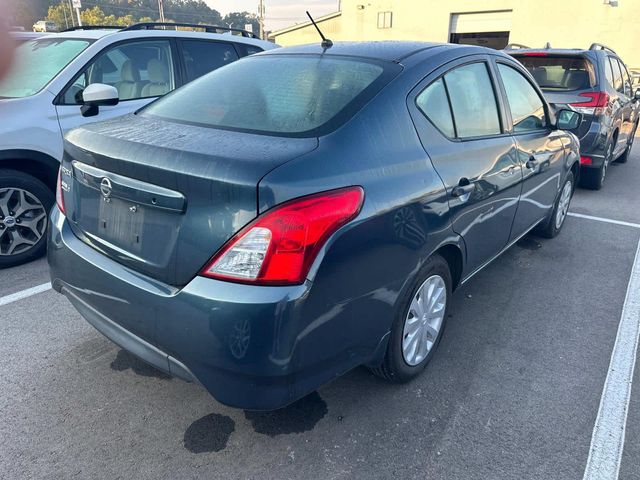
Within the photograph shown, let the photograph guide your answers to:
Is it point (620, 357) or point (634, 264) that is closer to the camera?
point (620, 357)

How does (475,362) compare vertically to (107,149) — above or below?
below

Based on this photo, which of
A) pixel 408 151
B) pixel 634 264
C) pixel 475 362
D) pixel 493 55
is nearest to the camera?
pixel 408 151

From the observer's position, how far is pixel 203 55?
4.94m

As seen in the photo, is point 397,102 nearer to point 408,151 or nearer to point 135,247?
point 408,151

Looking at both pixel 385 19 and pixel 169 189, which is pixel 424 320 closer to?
pixel 169 189

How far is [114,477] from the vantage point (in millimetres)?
1997

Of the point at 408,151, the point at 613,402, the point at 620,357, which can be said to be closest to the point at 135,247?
the point at 408,151

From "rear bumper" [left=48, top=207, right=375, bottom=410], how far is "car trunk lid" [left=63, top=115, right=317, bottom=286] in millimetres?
100

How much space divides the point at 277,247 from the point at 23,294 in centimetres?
263

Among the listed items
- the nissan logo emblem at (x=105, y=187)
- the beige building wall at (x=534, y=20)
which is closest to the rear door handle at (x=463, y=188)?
the nissan logo emblem at (x=105, y=187)

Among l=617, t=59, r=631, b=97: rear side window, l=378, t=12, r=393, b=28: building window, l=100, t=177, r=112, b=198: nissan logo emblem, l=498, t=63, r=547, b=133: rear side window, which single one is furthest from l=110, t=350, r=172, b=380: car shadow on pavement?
l=378, t=12, r=393, b=28: building window

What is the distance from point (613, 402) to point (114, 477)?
2.37 meters

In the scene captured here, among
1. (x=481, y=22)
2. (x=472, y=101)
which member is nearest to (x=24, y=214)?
(x=472, y=101)

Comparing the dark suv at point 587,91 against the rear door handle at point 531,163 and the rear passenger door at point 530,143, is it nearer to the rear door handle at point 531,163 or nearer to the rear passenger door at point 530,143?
the rear passenger door at point 530,143
